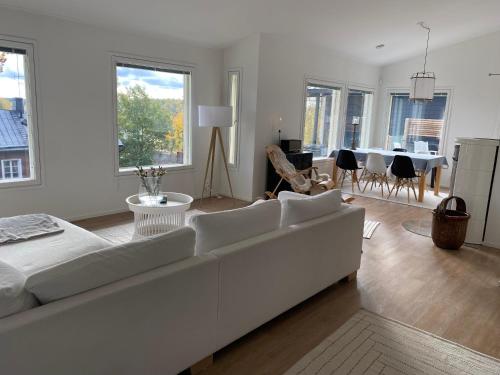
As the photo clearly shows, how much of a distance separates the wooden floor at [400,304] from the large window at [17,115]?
3.38m

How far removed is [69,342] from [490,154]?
14.6 ft

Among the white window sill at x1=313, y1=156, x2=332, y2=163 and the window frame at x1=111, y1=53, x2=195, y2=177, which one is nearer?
the window frame at x1=111, y1=53, x2=195, y2=177

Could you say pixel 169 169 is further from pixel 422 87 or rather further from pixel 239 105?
pixel 422 87

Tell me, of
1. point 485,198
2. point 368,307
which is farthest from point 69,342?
point 485,198

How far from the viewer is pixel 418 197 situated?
21.7ft

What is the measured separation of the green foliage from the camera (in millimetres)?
5188

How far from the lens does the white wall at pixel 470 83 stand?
719 cm

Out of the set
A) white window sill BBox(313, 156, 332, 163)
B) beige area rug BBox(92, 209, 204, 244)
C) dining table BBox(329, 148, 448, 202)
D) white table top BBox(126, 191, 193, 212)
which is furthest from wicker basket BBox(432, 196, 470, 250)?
white window sill BBox(313, 156, 332, 163)

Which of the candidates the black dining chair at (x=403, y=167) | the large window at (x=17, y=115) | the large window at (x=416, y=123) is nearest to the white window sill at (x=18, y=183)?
the large window at (x=17, y=115)

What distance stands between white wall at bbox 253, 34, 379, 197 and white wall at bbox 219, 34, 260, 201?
0.08m

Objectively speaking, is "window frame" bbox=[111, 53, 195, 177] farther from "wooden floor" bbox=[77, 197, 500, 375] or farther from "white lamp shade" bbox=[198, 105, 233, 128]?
"wooden floor" bbox=[77, 197, 500, 375]

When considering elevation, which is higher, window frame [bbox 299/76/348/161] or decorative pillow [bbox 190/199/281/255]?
window frame [bbox 299/76/348/161]

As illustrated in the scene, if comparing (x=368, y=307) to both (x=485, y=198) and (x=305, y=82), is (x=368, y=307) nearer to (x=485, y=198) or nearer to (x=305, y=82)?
(x=485, y=198)

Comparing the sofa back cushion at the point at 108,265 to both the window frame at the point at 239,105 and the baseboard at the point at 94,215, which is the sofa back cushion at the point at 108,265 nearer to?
the baseboard at the point at 94,215
